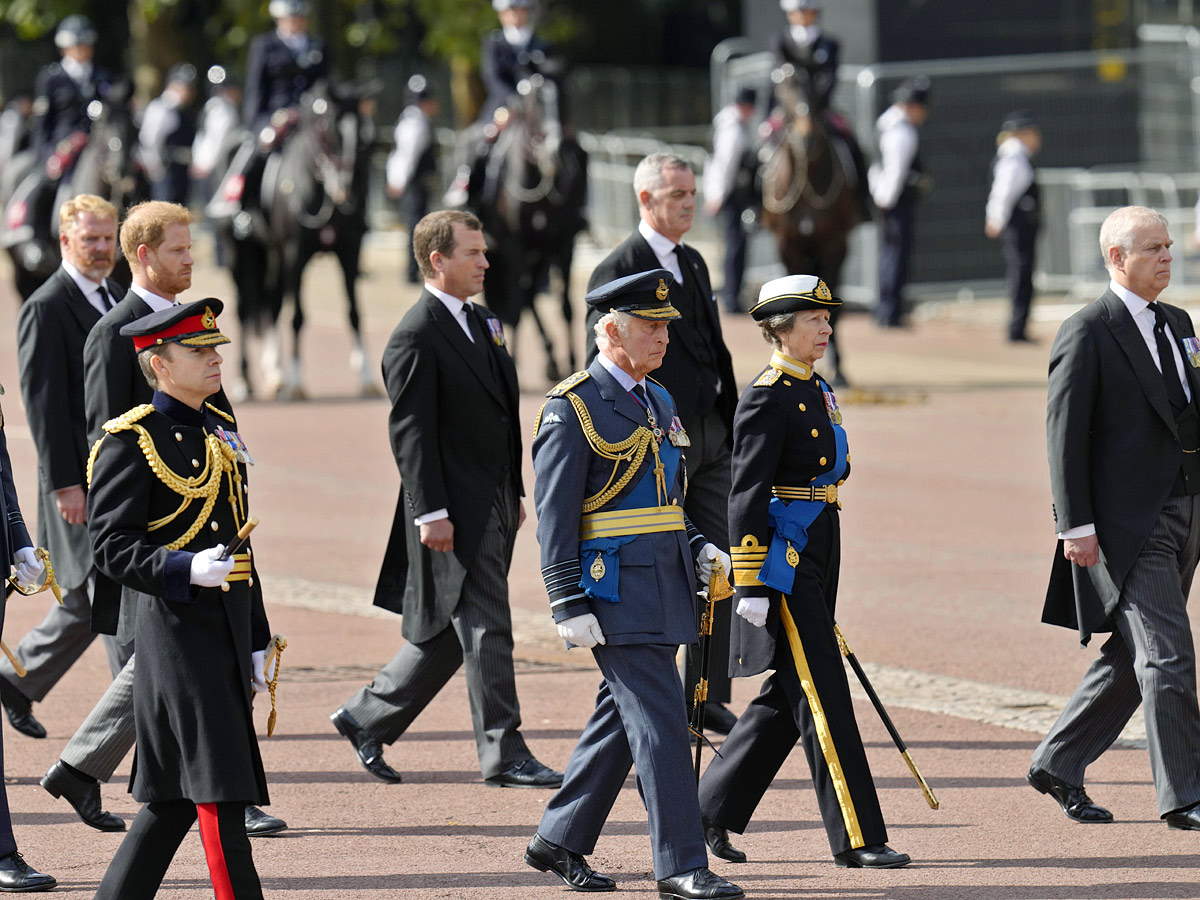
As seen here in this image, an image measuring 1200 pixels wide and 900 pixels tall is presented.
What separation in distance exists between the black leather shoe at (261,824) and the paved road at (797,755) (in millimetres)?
52

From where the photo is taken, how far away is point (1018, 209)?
63.7 ft

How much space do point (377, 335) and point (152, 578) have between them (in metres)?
16.0

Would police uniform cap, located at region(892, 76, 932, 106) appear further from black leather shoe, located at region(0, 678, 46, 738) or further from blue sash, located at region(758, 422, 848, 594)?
blue sash, located at region(758, 422, 848, 594)

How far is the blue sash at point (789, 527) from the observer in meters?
6.07

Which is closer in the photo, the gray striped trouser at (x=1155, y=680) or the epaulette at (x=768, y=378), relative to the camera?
the epaulette at (x=768, y=378)

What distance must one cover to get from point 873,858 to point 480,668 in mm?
1649

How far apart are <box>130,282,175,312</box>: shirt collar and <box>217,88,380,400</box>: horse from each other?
1024 centimetres

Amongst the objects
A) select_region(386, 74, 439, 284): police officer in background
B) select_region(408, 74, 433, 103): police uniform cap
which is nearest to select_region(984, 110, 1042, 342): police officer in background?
select_region(386, 74, 439, 284): police officer in background

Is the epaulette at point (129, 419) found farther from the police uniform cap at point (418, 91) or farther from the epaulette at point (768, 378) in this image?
the police uniform cap at point (418, 91)

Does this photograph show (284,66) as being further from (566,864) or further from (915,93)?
(566,864)

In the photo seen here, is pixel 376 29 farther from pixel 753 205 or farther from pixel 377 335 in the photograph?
pixel 753 205

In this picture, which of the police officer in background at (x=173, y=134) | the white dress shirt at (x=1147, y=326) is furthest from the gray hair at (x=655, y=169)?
the police officer in background at (x=173, y=134)

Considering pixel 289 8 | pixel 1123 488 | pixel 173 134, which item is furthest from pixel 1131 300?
pixel 173 134

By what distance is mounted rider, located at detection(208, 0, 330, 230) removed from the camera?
57.0ft
